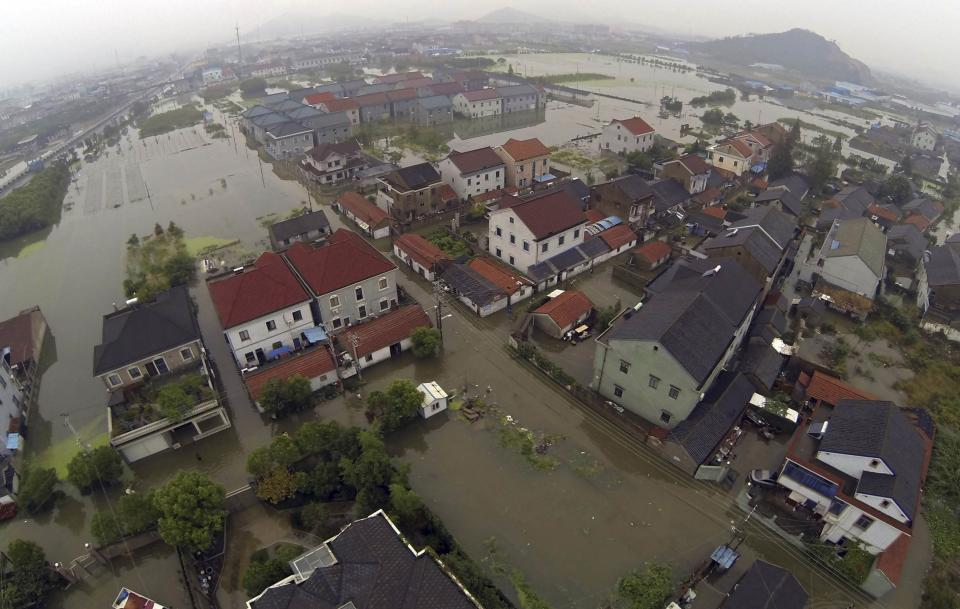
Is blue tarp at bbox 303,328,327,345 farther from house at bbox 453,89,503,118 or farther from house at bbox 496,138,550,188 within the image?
house at bbox 453,89,503,118

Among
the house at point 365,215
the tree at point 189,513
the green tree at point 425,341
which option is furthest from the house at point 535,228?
the tree at point 189,513

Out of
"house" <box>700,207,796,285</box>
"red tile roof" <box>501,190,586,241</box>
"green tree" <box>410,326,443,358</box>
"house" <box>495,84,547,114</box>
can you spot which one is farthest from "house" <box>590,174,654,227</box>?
"house" <box>495,84,547,114</box>

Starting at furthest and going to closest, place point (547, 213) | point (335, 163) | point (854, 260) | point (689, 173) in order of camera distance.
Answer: point (335, 163)
point (689, 173)
point (547, 213)
point (854, 260)

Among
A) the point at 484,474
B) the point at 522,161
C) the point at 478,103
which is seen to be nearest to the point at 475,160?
the point at 522,161

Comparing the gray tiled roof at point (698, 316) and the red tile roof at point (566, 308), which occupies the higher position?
the gray tiled roof at point (698, 316)

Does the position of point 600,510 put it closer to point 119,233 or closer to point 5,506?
point 5,506

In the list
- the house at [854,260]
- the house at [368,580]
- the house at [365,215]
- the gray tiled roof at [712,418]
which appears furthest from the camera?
the house at [365,215]

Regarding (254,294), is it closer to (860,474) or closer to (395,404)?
(395,404)

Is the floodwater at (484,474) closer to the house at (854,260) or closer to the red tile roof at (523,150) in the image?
the house at (854,260)
